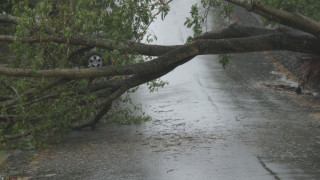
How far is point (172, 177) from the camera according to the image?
9.33 metres

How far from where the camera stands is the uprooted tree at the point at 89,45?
11336 millimetres

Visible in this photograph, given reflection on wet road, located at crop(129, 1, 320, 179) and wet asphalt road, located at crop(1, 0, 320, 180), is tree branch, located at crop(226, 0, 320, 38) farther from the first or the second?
reflection on wet road, located at crop(129, 1, 320, 179)

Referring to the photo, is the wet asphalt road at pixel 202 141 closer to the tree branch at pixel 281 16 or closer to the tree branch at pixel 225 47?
the tree branch at pixel 225 47

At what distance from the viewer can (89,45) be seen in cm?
1239

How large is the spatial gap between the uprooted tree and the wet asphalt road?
84 cm

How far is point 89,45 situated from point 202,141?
2957 mm

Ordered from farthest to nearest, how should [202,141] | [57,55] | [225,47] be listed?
[57,55] → [202,141] → [225,47]

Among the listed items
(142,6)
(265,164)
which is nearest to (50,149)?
(142,6)

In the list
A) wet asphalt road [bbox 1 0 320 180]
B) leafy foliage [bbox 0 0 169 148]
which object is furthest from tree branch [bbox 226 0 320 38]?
wet asphalt road [bbox 1 0 320 180]

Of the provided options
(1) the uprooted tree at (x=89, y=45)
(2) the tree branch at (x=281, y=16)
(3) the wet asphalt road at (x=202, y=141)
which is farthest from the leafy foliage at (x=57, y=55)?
(2) the tree branch at (x=281, y=16)

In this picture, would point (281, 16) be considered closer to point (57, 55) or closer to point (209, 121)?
point (209, 121)

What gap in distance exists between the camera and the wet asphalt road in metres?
9.78

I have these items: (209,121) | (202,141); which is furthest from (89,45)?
(209,121)

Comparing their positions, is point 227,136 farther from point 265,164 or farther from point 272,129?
point 265,164
